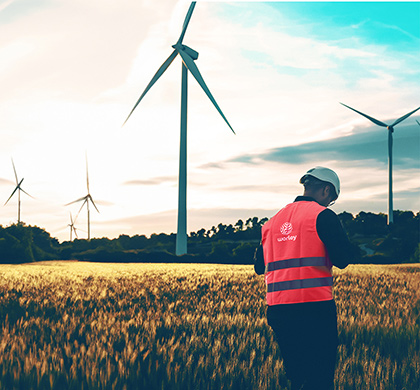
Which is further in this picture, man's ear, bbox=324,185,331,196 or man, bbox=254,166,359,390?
man's ear, bbox=324,185,331,196

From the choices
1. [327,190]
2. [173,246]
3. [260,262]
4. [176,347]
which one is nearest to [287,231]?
[327,190]

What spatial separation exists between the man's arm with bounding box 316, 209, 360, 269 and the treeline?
4082 cm

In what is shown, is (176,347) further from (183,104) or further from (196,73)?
(183,104)

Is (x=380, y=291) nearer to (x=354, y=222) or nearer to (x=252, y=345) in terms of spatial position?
(x=252, y=345)

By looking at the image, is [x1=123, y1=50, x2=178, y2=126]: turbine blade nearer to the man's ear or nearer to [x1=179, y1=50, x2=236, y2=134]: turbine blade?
[x1=179, y1=50, x2=236, y2=134]: turbine blade

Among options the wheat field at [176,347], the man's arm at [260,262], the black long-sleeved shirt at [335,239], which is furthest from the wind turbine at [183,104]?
the black long-sleeved shirt at [335,239]

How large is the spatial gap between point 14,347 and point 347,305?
769 cm

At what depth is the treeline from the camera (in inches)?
1950

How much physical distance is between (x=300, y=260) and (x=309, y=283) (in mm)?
242

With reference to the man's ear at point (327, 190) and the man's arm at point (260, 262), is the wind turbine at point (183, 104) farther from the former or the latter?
the man's ear at point (327, 190)

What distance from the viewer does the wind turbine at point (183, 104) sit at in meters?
47.1

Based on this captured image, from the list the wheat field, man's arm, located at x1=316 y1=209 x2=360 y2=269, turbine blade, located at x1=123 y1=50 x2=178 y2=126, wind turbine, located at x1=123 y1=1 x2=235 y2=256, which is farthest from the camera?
turbine blade, located at x1=123 y1=50 x2=178 y2=126

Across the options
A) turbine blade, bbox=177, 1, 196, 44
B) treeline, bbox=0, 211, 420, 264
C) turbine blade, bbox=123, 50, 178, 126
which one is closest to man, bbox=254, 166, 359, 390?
treeline, bbox=0, 211, 420, 264

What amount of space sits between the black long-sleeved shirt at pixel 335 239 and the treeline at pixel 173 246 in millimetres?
40806
